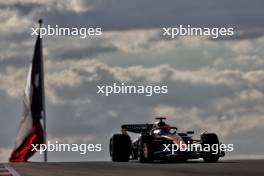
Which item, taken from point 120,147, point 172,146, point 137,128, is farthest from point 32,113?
point 172,146

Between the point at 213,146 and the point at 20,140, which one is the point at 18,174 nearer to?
the point at 213,146

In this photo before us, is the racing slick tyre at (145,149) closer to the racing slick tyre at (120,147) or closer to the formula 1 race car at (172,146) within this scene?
the formula 1 race car at (172,146)

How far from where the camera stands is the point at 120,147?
40.6m

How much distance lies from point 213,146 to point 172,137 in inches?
68.1

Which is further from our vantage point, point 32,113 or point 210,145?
point 32,113

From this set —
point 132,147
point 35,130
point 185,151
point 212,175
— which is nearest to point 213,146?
point 185,151

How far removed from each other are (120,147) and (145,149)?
3.22 m

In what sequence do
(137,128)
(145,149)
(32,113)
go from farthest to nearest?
(32,113), (137,128), (145,149)

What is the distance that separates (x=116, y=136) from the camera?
4047 cm

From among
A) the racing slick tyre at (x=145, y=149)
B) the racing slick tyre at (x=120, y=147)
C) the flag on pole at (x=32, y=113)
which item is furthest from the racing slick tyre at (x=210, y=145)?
the flag on pole at (x=32, y=113)

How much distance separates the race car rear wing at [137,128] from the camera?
1630 inches

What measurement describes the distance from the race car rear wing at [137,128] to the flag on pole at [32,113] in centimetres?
1048

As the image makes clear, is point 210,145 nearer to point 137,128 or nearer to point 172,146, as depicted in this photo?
point 172,146

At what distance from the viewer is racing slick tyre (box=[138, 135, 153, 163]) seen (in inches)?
1468
